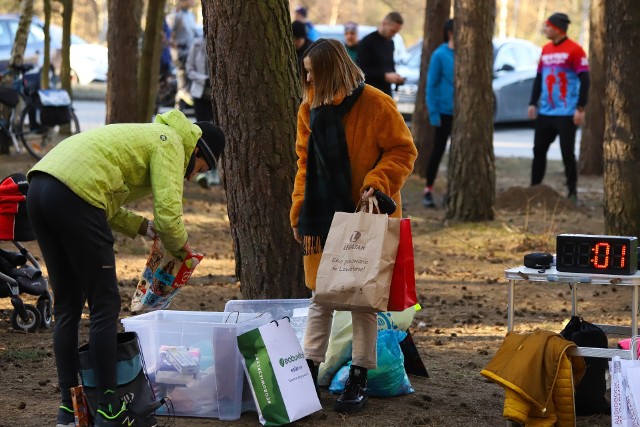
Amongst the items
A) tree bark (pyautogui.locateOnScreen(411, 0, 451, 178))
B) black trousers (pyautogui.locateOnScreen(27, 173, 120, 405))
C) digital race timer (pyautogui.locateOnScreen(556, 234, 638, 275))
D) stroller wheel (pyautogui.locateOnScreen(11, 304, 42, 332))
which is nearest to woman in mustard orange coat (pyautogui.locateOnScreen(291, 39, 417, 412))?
digital race timer (pyautogui.locateOnScreen(556, 234, 638, 275))

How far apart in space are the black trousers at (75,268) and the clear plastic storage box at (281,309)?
4.14 feet

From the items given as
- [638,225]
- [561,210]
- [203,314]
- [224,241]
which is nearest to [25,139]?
[224,241]

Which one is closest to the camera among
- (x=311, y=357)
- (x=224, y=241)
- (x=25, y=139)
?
(x=311, y=357)

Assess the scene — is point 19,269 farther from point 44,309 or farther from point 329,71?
point 329,71

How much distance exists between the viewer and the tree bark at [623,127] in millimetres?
9508

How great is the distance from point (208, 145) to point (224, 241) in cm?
602

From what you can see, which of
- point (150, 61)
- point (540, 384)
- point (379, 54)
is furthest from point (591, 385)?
point (150, 61)

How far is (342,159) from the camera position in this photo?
→ 221 inches

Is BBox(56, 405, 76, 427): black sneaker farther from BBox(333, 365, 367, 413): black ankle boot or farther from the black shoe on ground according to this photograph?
the black shoe on ground

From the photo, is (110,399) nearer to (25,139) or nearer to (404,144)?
(404,144)

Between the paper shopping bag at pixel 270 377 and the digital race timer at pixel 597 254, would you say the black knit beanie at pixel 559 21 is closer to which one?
the digital race timer at pixel 597 254

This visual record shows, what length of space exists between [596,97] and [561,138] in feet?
11.6

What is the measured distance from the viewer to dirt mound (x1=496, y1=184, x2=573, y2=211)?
1291 cm

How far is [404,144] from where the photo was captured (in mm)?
5633
